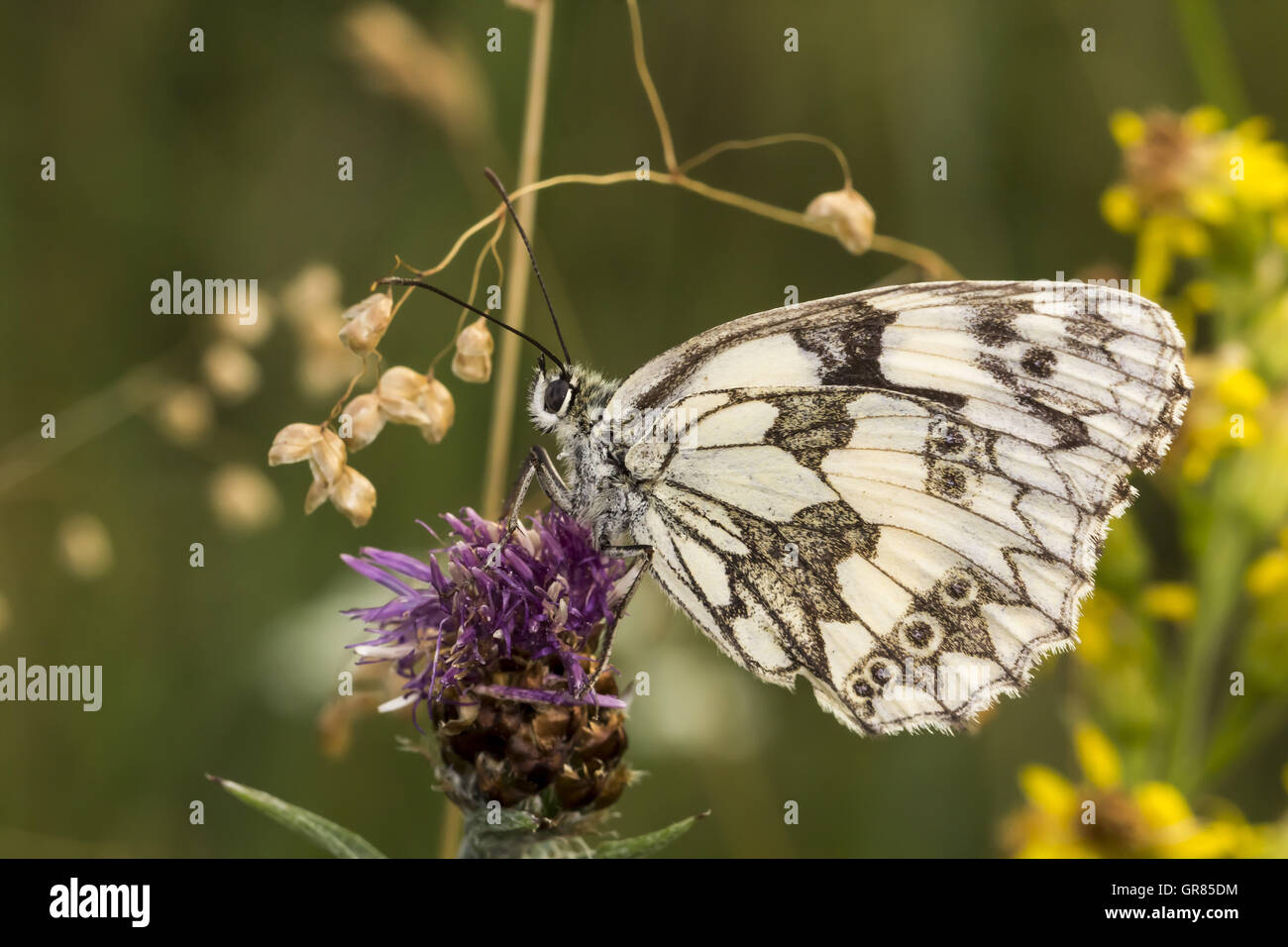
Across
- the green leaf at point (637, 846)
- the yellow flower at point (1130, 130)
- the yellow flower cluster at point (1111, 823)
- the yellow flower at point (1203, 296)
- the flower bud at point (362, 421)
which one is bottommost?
the yellow flower cluster at point (1111, 823)

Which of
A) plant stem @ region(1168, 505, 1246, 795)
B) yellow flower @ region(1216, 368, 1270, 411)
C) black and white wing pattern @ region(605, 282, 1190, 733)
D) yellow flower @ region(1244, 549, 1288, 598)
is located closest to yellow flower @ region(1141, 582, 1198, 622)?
plant stem @ region(1168, 505, 1246, 795)

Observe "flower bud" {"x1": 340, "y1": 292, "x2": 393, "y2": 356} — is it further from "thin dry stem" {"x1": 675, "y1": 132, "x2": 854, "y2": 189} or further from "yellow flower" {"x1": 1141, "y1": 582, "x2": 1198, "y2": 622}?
"yellow flower" {"x1": 1141, "y1": 582, "x2": 1198, "y2": 622}

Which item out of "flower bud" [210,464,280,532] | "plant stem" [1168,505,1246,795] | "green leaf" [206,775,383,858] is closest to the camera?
"green leaf" [206,775,383,858]

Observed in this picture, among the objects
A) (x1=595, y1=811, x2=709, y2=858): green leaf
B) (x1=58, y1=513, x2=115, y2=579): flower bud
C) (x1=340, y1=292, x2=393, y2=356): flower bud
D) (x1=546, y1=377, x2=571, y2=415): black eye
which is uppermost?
(x1=340, y1=292, x2=393, y2=356): flower bud

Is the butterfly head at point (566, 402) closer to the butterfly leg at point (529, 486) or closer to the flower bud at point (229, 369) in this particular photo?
the butterfly leg at point (529, 486)

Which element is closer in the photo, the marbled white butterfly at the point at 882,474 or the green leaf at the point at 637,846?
the green leaf at the point at 637,846

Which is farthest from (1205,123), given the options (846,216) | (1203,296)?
(846,216)

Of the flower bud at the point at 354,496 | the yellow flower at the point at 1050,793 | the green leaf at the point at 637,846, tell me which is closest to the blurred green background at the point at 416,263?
the yellow flower at the point at 1050,793
